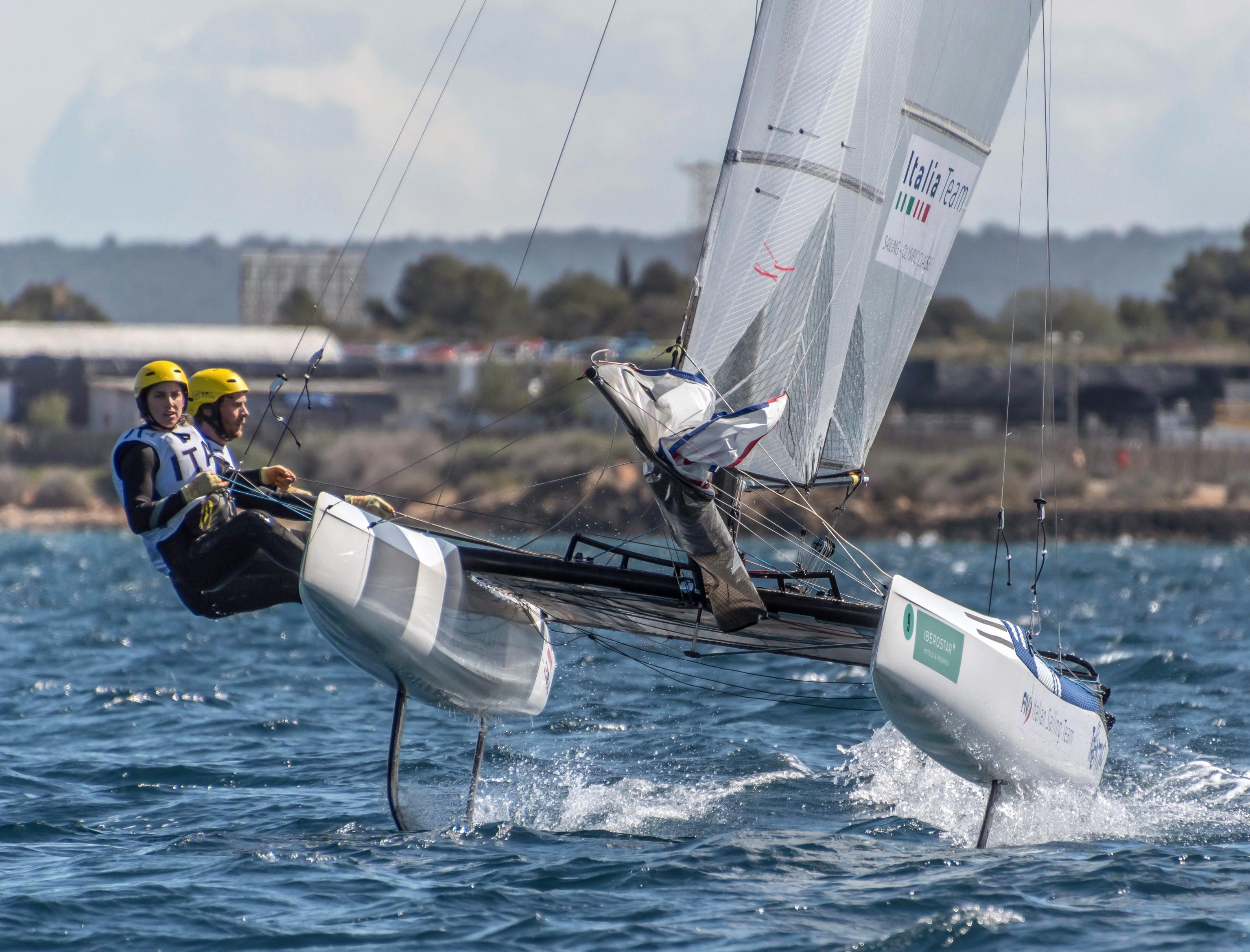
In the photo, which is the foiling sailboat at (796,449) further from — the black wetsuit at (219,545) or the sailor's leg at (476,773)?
the black wetsuit at (219,545)

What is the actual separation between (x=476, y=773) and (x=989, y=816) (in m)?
1.89

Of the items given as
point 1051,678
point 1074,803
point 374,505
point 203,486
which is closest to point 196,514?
Result: point 203,486

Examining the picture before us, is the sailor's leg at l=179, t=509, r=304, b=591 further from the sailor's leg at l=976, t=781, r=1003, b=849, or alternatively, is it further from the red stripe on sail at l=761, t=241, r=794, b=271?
the sailor's leg at l=976, t=781, r=1003, b=849

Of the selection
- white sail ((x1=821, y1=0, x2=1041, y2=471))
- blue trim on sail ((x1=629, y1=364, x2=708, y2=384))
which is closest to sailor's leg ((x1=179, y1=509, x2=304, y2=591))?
blue trim on sail ((x1=629, y1=364, x2=708, y2=384))

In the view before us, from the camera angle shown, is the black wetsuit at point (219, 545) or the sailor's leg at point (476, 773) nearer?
the black wetsuit at point (219, 545)

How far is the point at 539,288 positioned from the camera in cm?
7806

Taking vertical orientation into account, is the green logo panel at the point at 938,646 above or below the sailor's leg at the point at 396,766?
above

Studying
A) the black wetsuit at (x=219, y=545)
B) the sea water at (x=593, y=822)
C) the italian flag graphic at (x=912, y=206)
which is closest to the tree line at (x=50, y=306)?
the sea water at (x=593, y=822)

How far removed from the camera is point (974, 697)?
16.9 feet

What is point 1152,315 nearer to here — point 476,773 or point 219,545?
point 476,773

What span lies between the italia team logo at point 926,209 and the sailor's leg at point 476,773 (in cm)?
247

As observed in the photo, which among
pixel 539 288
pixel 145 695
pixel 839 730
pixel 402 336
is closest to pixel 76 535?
pixel 145 695

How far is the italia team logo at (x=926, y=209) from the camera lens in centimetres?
630

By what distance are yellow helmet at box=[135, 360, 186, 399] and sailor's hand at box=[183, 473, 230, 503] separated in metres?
0.40
